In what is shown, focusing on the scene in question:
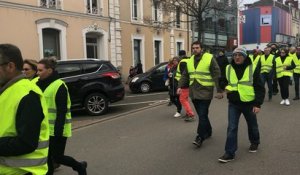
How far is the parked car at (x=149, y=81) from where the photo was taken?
19.4m

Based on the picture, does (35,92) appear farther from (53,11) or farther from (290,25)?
(290,25)

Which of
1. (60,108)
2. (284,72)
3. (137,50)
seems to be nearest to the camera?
(60,108)

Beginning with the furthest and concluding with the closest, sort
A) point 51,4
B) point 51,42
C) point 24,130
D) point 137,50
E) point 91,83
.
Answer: point 137,50 < point 51,42 < point 51,4 < point 91,83 < point 24,130

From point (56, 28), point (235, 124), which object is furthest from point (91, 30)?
point (235, 124)

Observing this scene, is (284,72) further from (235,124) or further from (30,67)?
(30,67)

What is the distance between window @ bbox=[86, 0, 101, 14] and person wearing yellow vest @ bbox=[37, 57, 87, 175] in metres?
19.1

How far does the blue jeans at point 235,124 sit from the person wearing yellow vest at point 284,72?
6064 millimetres

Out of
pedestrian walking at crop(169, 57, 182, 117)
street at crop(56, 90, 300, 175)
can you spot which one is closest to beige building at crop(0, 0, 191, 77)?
pedestrian walking at crop(169, 57, 182, 117)

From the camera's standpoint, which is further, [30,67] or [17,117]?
[30,67]

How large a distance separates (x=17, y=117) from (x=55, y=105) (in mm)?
2144

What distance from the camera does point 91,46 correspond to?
24.3 meters

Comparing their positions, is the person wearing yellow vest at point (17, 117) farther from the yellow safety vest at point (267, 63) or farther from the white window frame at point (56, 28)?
the white window frame at point (56, 28)

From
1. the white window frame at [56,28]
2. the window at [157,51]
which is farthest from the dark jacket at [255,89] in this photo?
the window at [157,51]

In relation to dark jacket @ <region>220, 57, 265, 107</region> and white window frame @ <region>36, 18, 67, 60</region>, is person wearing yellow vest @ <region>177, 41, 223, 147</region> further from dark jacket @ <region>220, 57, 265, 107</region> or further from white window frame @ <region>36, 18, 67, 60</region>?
white window frame @ <region>36, 18, 67, 60</region>
